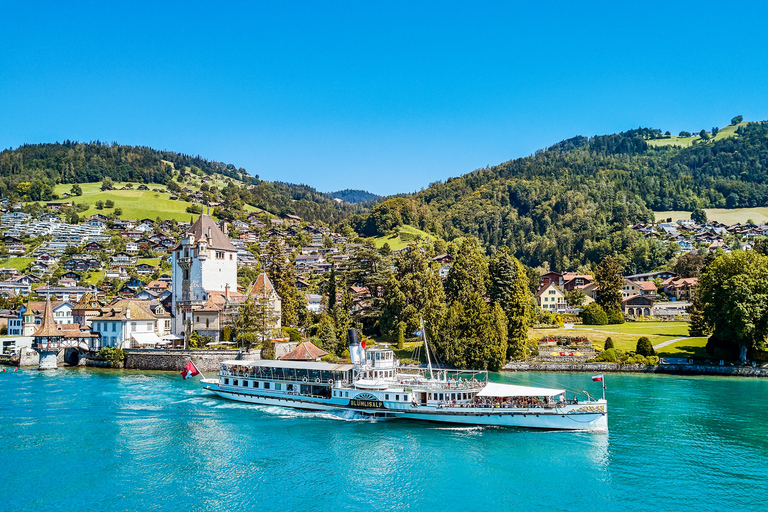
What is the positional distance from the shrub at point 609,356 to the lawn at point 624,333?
451cm

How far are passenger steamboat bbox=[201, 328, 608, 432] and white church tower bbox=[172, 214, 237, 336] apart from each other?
26.5 meters

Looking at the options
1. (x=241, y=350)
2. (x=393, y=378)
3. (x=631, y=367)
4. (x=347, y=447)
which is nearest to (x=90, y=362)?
(x=241, y=350)

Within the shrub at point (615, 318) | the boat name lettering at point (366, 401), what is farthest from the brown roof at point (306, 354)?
the shrub at point (615, 318)

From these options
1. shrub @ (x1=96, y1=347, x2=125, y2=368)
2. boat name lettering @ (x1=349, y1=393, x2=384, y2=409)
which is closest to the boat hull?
boat name lettering @ (x1=349, y1=393, x2=384, y2=409)

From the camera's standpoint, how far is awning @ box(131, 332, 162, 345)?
3150 inches

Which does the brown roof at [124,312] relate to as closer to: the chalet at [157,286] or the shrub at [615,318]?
the chalet at [157,286]

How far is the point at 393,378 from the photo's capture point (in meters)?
51.2

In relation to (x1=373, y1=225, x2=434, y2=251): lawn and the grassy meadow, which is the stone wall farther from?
(x1=373, y1=225, x2=434, y2=251): lawn

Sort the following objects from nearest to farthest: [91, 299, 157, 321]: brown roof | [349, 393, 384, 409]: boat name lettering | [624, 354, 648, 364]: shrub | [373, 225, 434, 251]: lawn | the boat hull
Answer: the boat hull
[349, 393, 384, 409]: boat name lettering
[624, 354, 648, 364]: shrub
[91, 299, 157, 321]: brown roof
[373, 225, 434, 251]: lawn

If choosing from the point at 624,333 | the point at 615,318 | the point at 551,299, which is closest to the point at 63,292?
the point at 551,299

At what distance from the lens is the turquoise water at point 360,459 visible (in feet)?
99.3

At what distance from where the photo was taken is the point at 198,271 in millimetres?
83875

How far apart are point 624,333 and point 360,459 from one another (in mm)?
59710

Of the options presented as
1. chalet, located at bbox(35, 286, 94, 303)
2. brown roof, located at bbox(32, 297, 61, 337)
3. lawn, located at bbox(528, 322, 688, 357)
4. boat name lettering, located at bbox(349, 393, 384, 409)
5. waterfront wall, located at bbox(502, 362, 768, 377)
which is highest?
chalet, located at bbox(35, 286, 94, 303)
